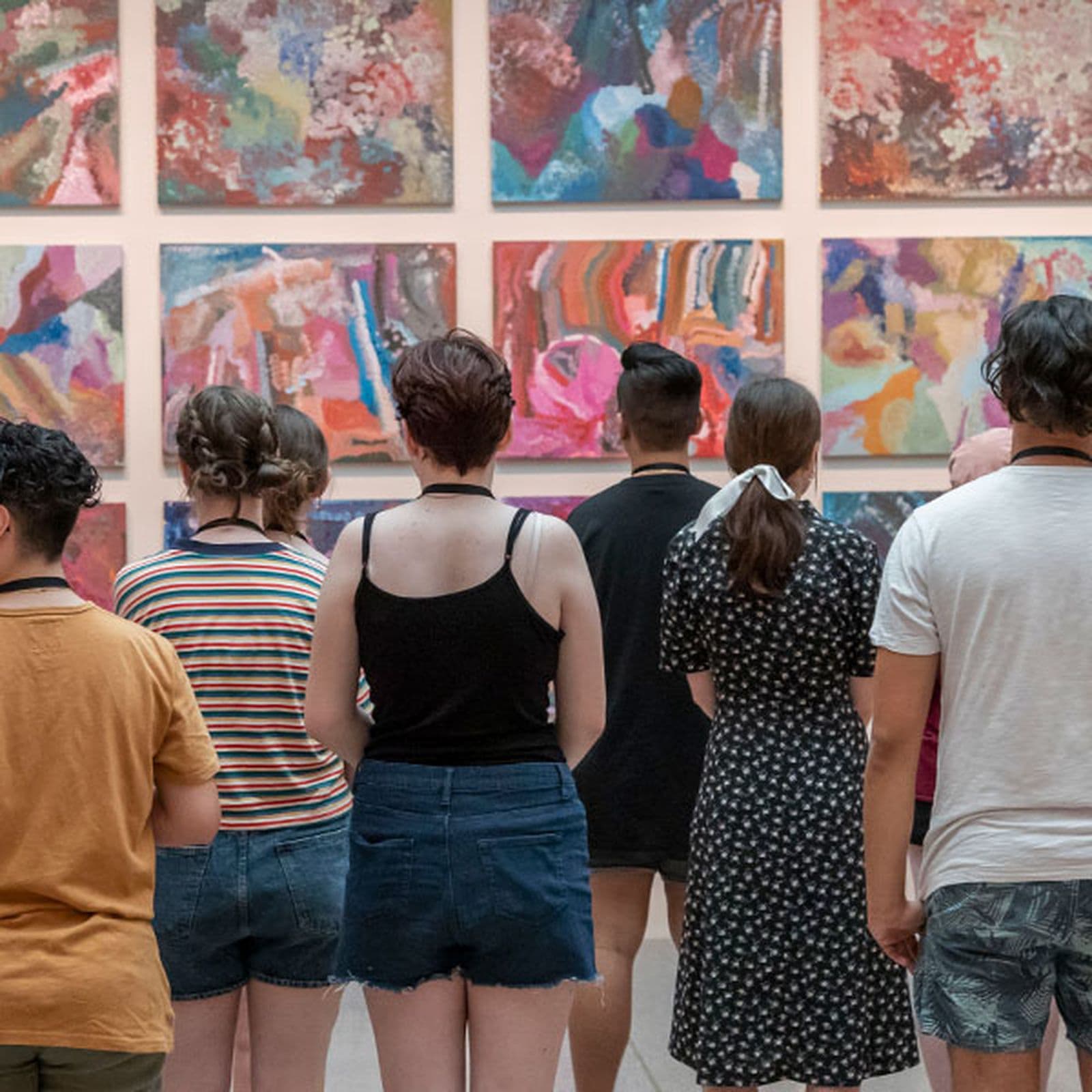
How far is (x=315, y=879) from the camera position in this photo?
9.18 ft

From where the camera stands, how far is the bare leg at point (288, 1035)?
2805 mm

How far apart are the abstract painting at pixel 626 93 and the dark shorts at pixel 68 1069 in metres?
3.40

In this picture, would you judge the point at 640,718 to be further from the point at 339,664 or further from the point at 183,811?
the point at 183,811

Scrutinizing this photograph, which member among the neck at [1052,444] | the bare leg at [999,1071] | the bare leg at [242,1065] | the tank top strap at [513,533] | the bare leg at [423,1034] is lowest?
the bare leg at [242,1065]

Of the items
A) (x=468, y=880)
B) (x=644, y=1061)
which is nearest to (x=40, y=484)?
(x=468, y=880)

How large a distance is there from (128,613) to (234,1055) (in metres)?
0.97

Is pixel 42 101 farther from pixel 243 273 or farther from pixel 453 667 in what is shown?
pixel 453 667

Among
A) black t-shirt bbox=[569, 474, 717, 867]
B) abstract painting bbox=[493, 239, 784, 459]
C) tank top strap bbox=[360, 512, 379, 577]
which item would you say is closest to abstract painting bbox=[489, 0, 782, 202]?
abstract painting bbox=[493, 239, 784, 459]

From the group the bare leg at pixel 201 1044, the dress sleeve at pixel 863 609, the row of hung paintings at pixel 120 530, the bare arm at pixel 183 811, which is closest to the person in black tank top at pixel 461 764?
the bare arm at pixel 183 811

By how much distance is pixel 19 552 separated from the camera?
224 cm

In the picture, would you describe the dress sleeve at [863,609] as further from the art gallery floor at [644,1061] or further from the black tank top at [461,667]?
the art gallery floor at [644,1061]

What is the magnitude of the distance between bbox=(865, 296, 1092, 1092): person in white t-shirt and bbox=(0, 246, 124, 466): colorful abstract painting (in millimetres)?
3412

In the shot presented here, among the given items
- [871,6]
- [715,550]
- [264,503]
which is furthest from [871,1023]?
[871,6]

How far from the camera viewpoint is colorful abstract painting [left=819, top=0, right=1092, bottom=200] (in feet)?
16.9
